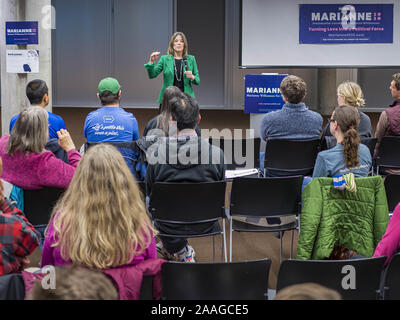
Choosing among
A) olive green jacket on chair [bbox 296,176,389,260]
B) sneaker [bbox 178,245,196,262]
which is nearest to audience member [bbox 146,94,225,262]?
sneaker [bbox 178,245,196,262]

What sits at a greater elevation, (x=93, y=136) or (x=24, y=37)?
(x=24, y=37)

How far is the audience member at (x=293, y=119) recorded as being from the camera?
4.85m

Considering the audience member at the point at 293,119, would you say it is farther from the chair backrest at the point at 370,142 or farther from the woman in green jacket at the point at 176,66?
the woman in green jacket at the point at 176,66

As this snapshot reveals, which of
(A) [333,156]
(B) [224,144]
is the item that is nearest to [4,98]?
(B) [224,144]

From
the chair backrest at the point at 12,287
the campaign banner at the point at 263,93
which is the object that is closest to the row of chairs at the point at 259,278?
the chair backrest at the point at 12,287

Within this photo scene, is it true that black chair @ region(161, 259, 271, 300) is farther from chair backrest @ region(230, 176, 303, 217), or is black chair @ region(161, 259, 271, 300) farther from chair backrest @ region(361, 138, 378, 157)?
chair backrest @ region(361, 138, 378, 157)

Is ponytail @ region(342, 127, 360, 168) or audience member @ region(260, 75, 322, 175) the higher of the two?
audience member @ region(260, 75, 322, 175)

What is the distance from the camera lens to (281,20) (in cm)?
862

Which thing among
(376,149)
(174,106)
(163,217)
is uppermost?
(174,106)

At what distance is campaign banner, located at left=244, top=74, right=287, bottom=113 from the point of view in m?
6.50

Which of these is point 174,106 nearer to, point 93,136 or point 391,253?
point 93,136

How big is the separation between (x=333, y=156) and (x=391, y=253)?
0.99 metres

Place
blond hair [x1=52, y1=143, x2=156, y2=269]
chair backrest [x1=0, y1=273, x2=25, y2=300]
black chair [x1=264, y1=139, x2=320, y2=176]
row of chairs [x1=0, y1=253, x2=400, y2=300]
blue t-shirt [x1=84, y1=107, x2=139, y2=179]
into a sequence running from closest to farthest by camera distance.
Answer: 1. chair backrest [x1=0, y1=273, x2=25, y2=300]
2. blond hair [x1=52, y1=143, x2=156, y2=269]
3. row of chairs [x1=0, y1=253, x2=400, y2=300]
4. blue t-shirt [x1=84, y1=107, x2=139, y2=179]
5. black chair [x1=264, y1=139, x2=320, y2=176]

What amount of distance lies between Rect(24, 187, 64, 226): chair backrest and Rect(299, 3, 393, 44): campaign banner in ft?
20.5
